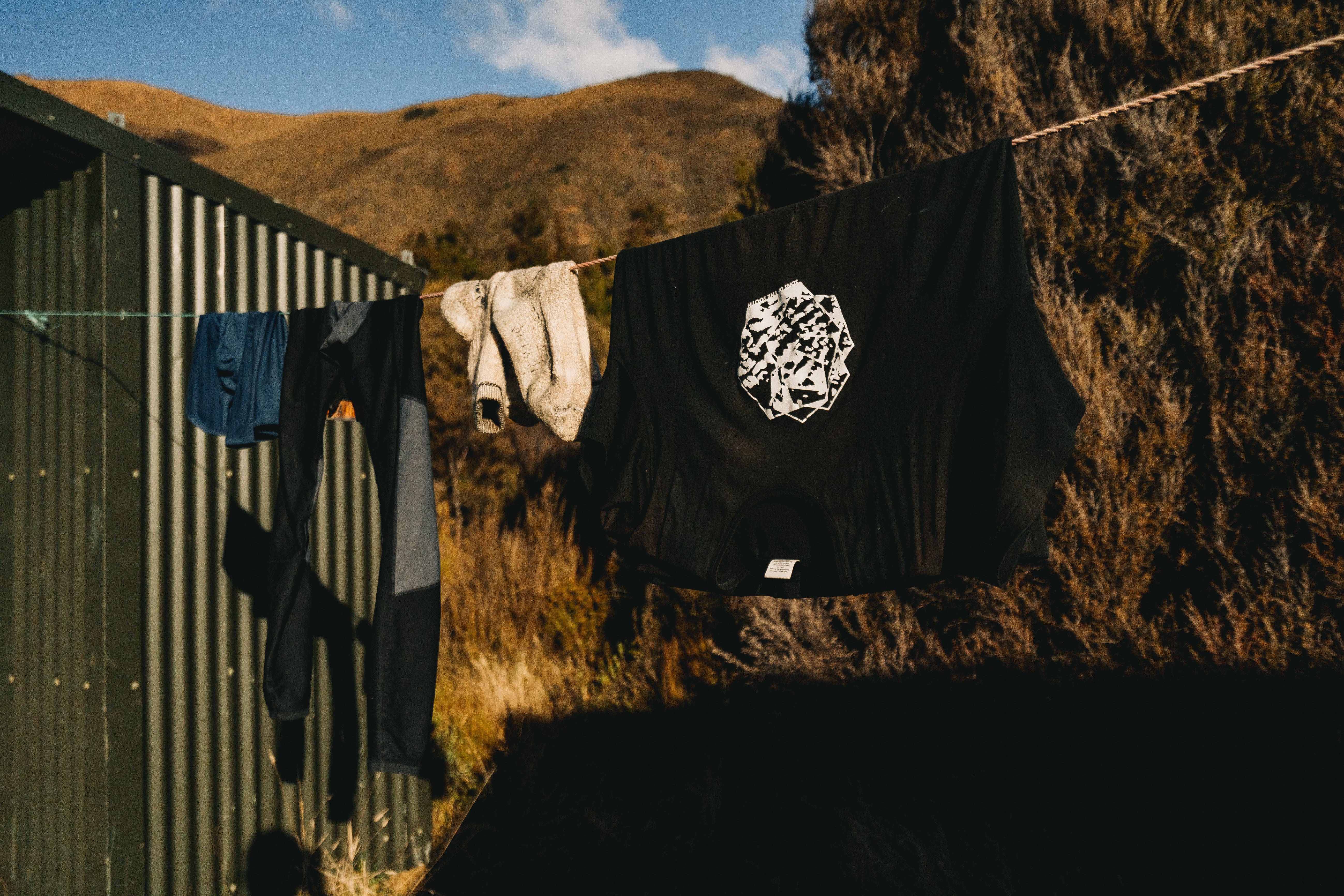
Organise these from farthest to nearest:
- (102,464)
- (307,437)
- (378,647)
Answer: (102,464)
(307,437)
(378,647)

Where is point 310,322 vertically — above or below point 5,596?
above

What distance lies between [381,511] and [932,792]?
286 cm

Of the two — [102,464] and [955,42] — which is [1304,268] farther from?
[102,464]

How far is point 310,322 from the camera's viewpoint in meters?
2.38

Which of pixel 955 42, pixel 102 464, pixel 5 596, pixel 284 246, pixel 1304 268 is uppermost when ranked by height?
pixel 955 42

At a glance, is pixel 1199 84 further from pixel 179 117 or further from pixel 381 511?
pixel 179 117

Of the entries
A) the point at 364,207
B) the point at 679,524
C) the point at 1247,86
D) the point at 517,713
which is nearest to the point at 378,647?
the point at 679,524

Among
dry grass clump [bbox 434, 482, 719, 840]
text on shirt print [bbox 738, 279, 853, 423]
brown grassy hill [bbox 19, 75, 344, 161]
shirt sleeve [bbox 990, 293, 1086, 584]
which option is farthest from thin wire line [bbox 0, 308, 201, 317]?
brown grassy hill [bbox 19, 75, 344, 161]

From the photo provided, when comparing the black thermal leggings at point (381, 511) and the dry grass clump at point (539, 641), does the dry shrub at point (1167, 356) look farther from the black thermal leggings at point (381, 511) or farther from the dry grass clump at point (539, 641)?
the black thermal leggings at point (381, 511)

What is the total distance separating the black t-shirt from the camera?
1.54 m

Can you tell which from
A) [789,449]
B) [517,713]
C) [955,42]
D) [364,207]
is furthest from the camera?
[364,207]

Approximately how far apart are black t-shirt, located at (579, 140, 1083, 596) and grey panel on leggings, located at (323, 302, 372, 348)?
0.83 m

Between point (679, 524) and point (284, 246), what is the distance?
104 inches

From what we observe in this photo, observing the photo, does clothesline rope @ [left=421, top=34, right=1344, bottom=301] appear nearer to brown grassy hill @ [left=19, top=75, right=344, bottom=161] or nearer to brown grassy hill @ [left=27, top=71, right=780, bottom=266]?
brown grassy hill @ [left=27, top=71, right=780, bottom=266]
